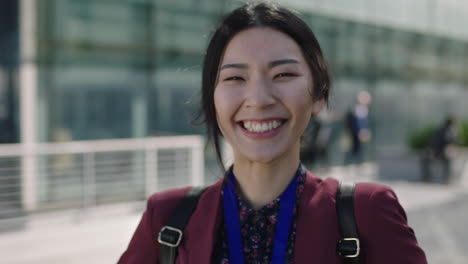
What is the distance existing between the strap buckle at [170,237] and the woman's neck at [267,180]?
22 centimetres

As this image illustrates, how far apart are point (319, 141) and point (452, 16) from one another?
8.60 meters

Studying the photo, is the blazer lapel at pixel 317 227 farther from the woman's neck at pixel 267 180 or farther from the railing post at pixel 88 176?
A: the railing post at pixel 88 176

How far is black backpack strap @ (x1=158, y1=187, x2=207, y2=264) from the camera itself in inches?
57.8

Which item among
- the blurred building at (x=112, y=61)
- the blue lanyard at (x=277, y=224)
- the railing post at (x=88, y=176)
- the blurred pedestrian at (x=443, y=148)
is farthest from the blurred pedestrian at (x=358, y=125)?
the blue lanyard at (x=277, y=224)

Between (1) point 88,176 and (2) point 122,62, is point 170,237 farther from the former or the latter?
(2) point 122,62

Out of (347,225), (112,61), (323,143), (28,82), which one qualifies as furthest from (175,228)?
(323,143)

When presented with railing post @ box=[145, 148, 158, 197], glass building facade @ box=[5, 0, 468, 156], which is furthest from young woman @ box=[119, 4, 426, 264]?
railing post @ box=[145, 148, 158, 197]

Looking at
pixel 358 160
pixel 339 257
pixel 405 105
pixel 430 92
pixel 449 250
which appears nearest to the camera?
pixel 339 257

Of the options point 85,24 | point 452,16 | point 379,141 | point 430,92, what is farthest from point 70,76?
point 452,16

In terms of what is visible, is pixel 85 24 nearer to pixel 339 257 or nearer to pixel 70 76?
pixel 70 76

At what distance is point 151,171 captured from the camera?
25.7 feet

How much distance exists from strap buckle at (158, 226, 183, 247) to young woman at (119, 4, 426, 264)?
0.09 feet

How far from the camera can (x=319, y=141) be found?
459 inches

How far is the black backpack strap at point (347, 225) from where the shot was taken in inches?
52.1
